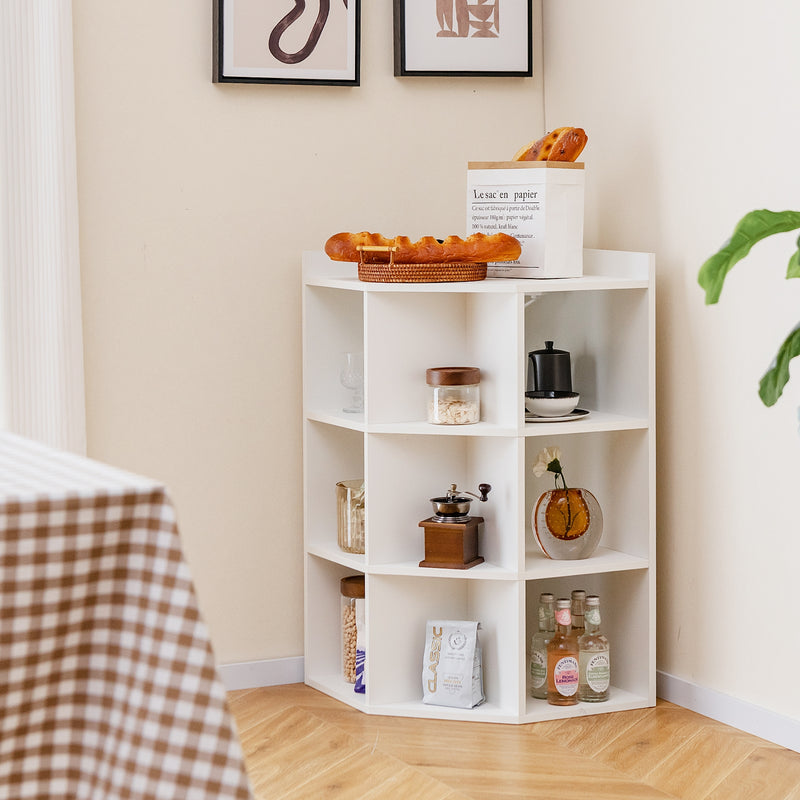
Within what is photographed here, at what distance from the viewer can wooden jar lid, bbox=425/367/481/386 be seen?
8.33 feet

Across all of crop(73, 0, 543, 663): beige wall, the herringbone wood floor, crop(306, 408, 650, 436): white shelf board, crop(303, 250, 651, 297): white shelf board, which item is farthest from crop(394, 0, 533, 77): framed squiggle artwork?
the herringbone wood floor

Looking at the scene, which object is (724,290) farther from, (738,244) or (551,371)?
(738,244)

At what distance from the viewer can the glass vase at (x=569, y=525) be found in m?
2.64

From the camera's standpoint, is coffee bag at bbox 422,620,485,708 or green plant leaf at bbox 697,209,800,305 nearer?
green plant leaf at bbox 697,209,800,305

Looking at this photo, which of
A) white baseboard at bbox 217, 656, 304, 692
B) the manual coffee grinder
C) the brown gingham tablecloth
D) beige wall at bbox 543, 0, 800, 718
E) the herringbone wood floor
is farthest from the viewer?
white baseboard at bbox 217, 656, 304, 692

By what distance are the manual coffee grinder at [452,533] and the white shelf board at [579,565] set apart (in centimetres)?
12

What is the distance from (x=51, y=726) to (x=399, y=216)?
6.64ft

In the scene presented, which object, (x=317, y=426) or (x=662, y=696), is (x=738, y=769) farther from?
(x=317, y=426)

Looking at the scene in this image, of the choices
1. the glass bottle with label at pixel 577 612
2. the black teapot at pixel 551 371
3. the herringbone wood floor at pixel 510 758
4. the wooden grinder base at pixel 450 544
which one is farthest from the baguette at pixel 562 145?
the herringbone wood floor at pixel 510 758

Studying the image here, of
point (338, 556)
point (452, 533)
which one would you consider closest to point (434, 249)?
point (452, 533)

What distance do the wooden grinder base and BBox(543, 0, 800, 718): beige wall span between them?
45 cm

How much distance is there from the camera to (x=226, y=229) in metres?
2.77

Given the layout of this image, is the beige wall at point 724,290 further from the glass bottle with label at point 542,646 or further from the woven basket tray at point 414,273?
the woven basket tray at point 414,273

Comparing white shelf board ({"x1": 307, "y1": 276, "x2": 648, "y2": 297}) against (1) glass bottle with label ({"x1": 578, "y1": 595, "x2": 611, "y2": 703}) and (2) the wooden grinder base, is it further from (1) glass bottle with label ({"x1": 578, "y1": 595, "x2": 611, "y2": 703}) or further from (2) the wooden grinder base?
(1) glass bottle with label ({"x1": 578, "y1": 595, "x2": 611, "y2": 703})
